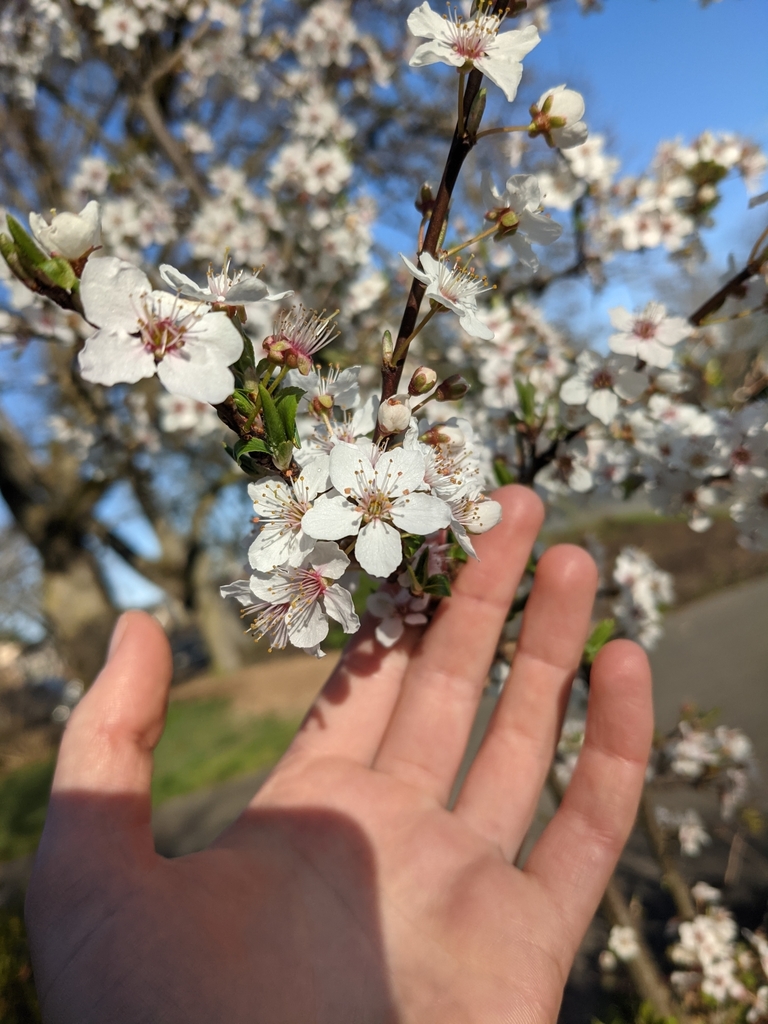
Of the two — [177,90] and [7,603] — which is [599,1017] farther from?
[7,603]

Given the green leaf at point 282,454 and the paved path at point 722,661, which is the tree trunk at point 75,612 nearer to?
the paved path at point 722,661

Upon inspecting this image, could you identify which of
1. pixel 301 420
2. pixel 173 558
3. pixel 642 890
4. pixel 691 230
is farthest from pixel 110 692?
pixel 173 558

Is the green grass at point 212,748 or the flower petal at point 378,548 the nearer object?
the flower petal at point 378,548

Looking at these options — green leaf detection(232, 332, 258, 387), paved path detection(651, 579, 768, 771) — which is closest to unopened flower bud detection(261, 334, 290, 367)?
green leaf detection(232, 332, 258, 387)

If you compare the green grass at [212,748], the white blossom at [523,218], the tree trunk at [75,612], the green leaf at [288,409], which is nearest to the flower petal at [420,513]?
the green leaf at [288,409]

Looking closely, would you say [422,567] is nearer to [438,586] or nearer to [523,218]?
[438,586]

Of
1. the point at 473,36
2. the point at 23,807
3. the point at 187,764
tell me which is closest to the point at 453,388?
the point at 473,36
